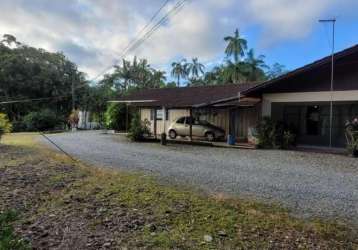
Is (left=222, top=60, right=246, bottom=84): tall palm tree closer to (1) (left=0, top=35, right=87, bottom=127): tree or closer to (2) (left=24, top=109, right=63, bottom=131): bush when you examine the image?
(1) (left=0, top=35, right=87, bottom=127): tree

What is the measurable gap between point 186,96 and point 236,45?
20662 mm

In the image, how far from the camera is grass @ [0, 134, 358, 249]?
4223mm

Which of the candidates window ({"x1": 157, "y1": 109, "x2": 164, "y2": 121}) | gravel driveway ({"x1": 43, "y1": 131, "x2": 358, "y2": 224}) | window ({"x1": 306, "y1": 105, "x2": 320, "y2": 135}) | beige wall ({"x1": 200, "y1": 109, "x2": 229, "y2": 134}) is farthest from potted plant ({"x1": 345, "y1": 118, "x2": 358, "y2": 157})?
window ({"x1": 157, "y1": 109, "x2": 164, "y2": 121})

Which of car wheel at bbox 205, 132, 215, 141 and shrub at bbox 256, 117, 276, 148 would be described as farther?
car wheel at bbox 205, 132, 215, 141

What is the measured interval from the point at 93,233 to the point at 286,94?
13.0 metres

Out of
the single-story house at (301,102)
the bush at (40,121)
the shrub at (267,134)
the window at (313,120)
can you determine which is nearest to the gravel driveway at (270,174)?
the shrub at (267,134)

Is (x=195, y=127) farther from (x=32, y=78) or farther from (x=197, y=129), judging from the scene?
(x=32, y=78)

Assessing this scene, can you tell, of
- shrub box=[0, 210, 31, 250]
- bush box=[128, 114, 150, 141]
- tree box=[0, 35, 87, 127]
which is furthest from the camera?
tree box=[0, 35, 87, 127]

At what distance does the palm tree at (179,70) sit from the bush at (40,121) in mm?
24055

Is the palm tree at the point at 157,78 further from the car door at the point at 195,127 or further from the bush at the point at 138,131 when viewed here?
the bush at the point at 138,131

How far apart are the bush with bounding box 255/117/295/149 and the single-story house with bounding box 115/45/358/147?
0.86m

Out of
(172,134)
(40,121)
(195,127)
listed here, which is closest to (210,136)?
(195,127)

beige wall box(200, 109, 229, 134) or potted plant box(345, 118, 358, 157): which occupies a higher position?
beige wall box(200, 109, 229, 134)

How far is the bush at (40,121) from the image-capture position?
33.0 meters
